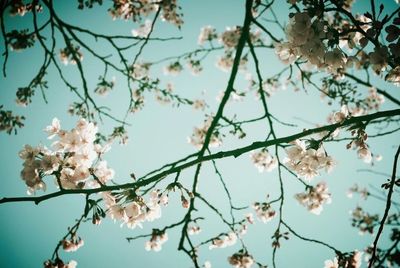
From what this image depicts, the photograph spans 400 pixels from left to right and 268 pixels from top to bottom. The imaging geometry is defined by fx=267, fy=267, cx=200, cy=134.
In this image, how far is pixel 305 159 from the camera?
8.98 feet

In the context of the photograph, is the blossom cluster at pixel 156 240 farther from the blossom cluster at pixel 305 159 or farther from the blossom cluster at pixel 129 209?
the blossom cluster at pixel 305 159

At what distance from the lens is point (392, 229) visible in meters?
7.12

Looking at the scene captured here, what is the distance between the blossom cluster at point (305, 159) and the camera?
8.80 ft

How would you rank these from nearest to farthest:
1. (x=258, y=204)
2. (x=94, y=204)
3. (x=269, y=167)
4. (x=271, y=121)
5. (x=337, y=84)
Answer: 1. (x=94, y=204)
2. (x=271, y=121)
3. (x=258, y=204)
4. (x=337, y=84)
5. (x=269, y=167)

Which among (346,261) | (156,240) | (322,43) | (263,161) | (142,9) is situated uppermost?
(142,9)

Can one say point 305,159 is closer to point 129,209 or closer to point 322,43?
point 322,43

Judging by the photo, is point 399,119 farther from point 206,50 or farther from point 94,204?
point 94,204

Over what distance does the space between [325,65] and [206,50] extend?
4849 mm

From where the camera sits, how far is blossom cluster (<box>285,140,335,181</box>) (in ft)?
8.80

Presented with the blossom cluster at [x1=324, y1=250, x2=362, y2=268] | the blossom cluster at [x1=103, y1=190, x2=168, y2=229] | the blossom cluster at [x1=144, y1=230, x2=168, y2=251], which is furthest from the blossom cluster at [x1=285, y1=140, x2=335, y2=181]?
the blossom cluster at [x1=144, y1=230, x2=168, y2=251]

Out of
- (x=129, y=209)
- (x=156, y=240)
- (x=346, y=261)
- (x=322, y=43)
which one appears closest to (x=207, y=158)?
(x=129, y=209)

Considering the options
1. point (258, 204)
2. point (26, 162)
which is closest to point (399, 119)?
point (258, 204)

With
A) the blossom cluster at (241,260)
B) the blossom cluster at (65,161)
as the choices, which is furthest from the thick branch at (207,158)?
the blossom cluster at (241,260)

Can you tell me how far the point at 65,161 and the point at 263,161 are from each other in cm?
574
